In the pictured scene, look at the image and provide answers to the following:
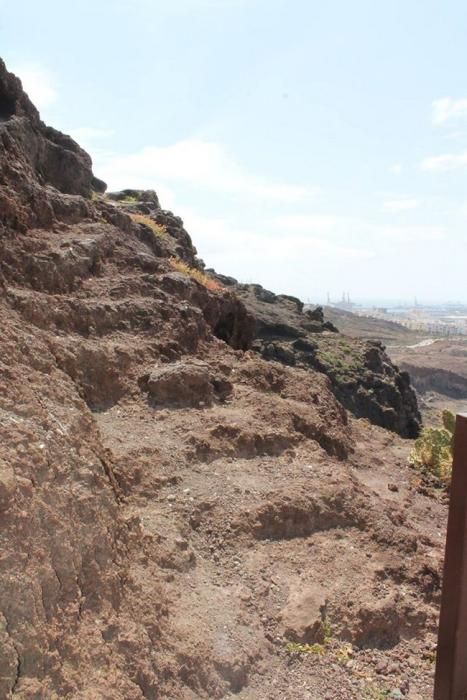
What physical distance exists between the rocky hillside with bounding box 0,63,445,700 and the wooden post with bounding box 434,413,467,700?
67cm

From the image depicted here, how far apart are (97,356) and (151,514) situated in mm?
2229

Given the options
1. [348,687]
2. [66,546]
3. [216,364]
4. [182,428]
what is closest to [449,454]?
[216,364]

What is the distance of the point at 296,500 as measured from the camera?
6805 millimetres

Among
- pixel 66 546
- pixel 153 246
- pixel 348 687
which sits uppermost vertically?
pixel 153 246

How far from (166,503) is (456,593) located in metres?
2.85

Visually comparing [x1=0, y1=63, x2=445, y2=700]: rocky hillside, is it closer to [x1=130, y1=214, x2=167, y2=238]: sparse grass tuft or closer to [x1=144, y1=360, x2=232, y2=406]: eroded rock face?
[x1=144, y1=360, x2=232, y2=406]: eroded rock face

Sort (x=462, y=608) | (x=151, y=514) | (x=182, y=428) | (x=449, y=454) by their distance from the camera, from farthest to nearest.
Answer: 1. (x=449, y=454)
2. (x=182, y=428)
3. (x=151, y=514)
4. (x=462, y=608)

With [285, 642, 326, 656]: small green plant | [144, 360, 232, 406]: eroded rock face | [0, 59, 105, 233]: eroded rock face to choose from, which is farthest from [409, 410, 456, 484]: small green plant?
[0, 59, 105, 233]: eroded rock face

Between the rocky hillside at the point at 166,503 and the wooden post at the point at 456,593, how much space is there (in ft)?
2.21

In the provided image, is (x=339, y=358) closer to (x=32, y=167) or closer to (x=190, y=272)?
(x=190, y=272)

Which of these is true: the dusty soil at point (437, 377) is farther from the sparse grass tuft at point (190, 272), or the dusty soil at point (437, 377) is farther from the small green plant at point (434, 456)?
the sparse grass tuft at point (190, 272)

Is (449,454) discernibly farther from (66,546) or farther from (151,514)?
(66,546)

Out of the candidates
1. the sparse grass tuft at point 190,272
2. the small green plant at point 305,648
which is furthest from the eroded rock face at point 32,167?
the small green plant at point 305,648

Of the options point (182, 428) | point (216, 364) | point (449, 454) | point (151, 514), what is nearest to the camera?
point (151, 514)
